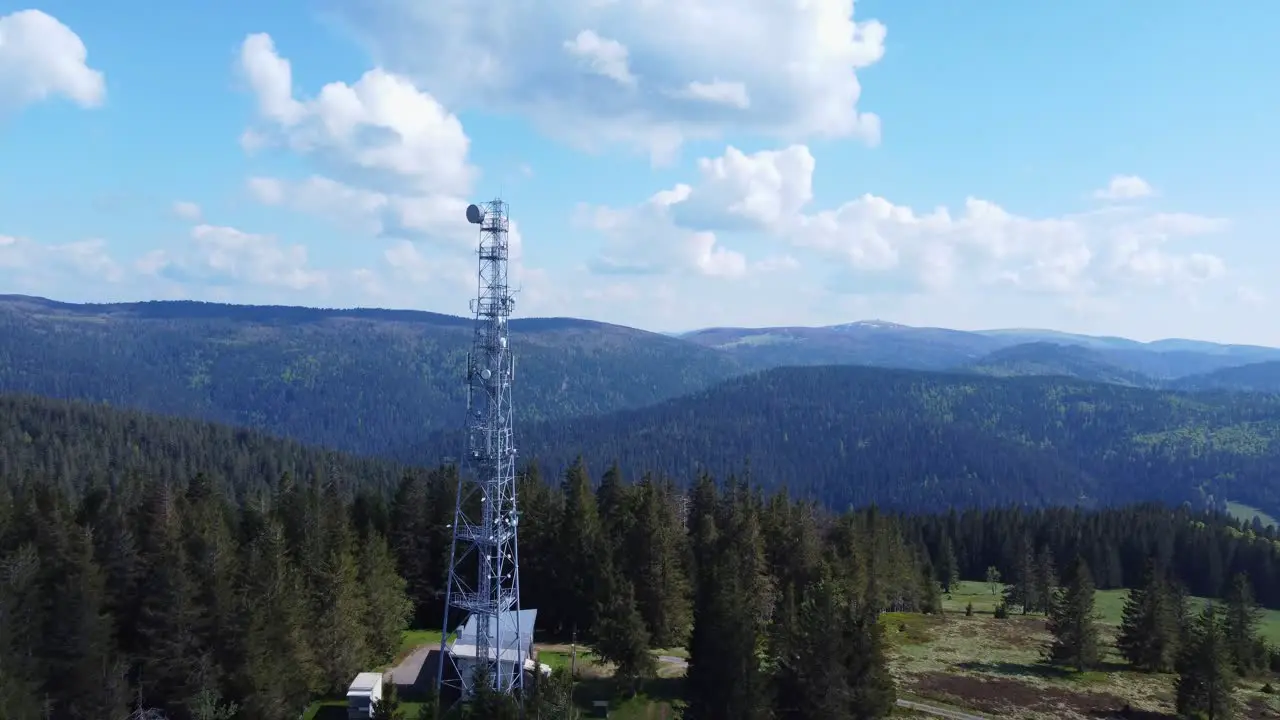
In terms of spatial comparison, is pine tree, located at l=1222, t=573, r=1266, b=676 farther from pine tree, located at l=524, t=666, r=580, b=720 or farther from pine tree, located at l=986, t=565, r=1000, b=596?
pine tree, located at l=524, t=666, r=580, b=720

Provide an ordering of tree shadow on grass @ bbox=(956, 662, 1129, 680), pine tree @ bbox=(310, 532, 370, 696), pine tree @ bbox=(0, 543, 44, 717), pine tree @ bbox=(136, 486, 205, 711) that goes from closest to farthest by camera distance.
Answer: pine tree @ bbox=(0, 543, 44, 717)
pine tree @ bbox=(136, 486, 205, 711)
pine tree @ bbox=(310, 532, 370, 696)
tree shadow on grass @ bbox=(956, 662, 1129, 680)

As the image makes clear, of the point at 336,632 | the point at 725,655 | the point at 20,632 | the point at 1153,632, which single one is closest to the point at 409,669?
the point at 336,632

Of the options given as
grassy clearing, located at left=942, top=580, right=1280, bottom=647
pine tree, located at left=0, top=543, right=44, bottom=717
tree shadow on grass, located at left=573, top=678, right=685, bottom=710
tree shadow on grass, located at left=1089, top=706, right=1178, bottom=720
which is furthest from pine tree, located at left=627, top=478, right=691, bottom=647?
grassy clearing, located at left=942, top=580, right=1280, bottom=647

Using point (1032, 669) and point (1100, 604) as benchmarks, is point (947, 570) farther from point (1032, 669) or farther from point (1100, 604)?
point (1032, 669)

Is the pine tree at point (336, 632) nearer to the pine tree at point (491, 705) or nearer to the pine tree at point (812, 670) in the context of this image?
the pine tree at point (491, 705)

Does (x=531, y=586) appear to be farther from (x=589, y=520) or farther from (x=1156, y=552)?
(x=1156, y=552)

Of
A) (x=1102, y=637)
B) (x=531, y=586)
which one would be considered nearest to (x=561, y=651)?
(x=531, y=586)
